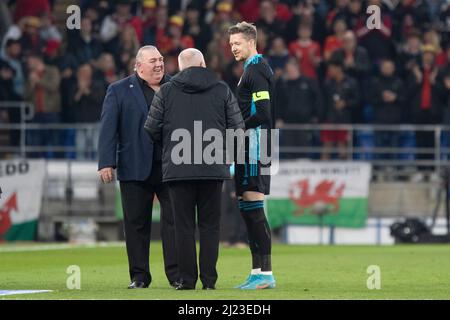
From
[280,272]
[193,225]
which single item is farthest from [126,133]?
[280,272]

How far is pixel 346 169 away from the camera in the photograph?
87.8 ft

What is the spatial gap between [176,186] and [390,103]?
48.0ft

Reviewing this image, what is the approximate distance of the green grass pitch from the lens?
1327cm

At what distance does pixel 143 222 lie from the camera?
47.4 ft

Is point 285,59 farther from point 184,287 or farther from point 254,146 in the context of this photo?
point 184,287

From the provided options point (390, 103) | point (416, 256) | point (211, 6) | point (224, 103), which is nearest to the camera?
point (224, 103)

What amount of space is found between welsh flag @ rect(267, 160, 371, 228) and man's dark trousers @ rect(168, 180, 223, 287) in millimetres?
12930

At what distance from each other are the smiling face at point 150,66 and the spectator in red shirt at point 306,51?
14104 millimetres

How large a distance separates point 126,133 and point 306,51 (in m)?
14.5

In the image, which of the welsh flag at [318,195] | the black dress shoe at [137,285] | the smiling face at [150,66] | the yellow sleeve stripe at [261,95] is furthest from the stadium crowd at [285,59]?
the yellow sleeve stripe at [261,95]

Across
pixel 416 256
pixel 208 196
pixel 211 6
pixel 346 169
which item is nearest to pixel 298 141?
pixel 346 169

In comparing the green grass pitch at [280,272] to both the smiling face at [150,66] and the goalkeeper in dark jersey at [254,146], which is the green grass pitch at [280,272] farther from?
the smiling face at [150,66]

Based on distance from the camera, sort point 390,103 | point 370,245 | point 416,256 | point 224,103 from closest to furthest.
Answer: point 224,103 → point 416,256 → point 370,245 → point 390,103

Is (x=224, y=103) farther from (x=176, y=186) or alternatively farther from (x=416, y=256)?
(x=416, y=256)
